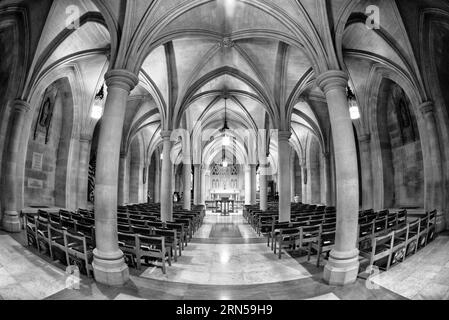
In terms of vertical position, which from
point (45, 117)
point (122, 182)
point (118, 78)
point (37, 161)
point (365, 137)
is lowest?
point (122, 182)

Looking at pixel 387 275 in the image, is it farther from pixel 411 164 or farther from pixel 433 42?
pixel 411 164

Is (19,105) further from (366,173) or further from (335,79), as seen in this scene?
(366,173)

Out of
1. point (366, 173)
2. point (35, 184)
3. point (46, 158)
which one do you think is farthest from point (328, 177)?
point (35, 184)

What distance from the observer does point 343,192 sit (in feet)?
16.4

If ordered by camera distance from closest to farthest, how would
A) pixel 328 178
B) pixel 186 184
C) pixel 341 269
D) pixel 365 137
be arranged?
pixel 341 269, pixel 365 137, pixel 186 184, pixel 328 178

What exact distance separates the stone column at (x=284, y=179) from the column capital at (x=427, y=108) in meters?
5.75

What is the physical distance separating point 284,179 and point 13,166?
40.3ft

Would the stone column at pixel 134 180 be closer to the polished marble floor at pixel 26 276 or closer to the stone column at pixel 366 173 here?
the polished marble floor at pixel 26 276

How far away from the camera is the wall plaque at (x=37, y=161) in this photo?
39.3ft

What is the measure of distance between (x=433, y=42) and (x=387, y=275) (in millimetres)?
9758

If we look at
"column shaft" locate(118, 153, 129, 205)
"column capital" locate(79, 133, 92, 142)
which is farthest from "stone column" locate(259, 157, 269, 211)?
"column shaft" locate(118, 153, 129, 205)

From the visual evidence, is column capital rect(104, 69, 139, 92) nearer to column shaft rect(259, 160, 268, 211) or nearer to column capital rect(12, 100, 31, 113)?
column capital rect(12, 100, 31, 113)

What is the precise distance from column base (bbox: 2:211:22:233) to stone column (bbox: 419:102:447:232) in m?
16.8

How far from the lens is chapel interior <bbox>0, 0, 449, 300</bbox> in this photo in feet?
15.0
